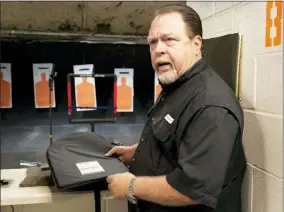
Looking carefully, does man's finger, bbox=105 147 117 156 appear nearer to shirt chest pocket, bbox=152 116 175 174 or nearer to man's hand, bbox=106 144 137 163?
man's hand, bbox=106 144 137 163

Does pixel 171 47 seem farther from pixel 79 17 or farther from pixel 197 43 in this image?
pixel 79 17

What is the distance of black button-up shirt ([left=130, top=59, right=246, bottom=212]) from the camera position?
66cm

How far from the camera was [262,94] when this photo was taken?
33.7 inches

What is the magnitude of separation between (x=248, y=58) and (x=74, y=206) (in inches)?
28.1

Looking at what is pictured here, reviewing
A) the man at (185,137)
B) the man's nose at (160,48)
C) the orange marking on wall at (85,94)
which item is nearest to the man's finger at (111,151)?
the man at (185,137)

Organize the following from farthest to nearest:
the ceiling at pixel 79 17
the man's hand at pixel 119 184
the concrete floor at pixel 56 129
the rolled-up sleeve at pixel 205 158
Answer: the concrete floor at pixel 56 129, the ceiling at pixel 79 17, the man's hand at pixel 119 184, the rolled-up sleeve at pixel 205 158

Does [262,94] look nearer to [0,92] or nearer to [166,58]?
[166,58]

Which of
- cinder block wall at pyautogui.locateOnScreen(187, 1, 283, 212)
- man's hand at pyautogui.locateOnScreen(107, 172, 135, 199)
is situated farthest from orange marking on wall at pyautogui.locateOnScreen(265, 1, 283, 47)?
man's hand at pyautogui.locateOnScreen(107, 172, 135, 199)

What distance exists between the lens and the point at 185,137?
70 centimetres

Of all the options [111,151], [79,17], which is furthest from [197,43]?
[79,17]

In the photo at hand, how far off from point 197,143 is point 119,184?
0.23 meters

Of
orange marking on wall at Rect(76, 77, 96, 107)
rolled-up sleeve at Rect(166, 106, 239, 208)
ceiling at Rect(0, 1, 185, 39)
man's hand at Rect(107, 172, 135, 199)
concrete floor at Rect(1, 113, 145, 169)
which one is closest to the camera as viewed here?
rolled-up sleeve at Rect(166, 106, 239, 208)

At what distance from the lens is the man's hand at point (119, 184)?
76cm

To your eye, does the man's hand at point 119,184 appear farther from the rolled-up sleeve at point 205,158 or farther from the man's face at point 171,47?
the man's face at point 171,47
